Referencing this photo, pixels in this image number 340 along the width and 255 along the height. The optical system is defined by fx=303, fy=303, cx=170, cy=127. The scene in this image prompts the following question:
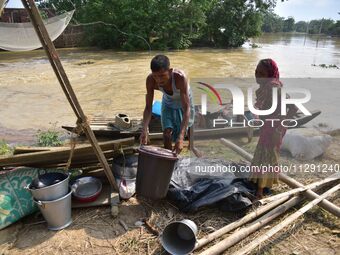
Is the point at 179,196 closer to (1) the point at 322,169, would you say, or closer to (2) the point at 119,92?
(1) the point at 322,169

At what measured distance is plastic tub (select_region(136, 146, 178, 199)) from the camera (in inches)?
102

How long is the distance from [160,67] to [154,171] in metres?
0.91

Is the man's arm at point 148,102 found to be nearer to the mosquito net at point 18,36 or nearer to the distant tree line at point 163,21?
the mosquito net at point 18,36

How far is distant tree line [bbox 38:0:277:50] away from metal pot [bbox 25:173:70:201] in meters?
18.2

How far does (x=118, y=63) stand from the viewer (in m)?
15.5

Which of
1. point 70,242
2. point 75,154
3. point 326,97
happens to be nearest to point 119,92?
point 326,97

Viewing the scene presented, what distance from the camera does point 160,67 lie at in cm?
265

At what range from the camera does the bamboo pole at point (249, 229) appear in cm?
224

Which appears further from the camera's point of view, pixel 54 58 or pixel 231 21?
pixel 231 21

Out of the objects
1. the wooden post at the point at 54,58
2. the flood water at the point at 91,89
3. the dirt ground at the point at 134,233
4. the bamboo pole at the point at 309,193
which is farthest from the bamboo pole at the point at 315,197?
the flood water at the point at 91,89

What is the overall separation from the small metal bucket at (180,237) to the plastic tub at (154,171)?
0.40 m

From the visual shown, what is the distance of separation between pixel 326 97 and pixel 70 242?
305 inches

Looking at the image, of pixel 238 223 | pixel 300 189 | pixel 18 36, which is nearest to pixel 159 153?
pixel 238 223

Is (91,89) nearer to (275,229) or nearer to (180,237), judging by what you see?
(180,237)
